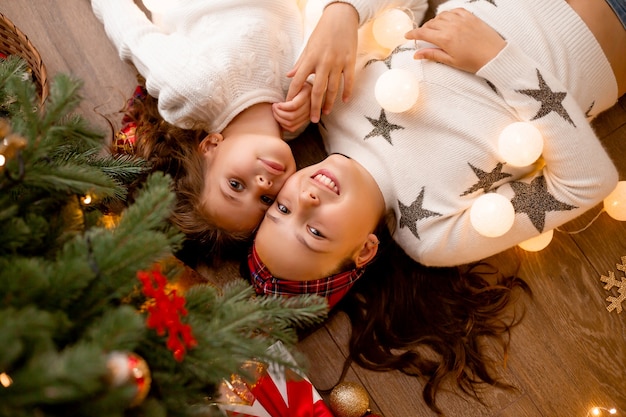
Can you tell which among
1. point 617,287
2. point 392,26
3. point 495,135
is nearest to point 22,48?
point 392,26

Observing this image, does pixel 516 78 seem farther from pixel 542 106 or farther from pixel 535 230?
pixel 535 230

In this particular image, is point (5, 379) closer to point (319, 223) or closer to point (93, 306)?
point (93, 306)

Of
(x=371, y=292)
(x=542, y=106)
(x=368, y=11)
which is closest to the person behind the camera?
(x=542, y=106)

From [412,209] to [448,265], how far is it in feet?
0.56

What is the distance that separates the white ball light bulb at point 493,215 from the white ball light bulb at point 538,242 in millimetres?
182

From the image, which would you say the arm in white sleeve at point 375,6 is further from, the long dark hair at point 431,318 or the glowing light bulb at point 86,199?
the glowing light bulb at point 86,199

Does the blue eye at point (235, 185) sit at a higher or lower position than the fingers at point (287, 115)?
lower

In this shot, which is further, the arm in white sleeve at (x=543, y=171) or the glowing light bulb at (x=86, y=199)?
the arm in white sleeve at (x=543, y=171)

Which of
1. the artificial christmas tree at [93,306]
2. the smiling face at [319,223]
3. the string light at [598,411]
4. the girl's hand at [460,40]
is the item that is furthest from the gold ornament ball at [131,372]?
the string light at [598,411]

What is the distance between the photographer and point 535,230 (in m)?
1.18

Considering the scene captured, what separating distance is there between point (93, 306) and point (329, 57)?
2.56ft

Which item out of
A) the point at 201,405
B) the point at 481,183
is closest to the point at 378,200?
the point at 481,183

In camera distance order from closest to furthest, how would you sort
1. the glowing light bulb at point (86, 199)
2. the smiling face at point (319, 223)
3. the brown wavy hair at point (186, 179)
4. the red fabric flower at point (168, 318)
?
the red fabric flower at point (168, 318), the glowing light bulb at point (86, 199), the smiling face at point (319, 223), the brown wavy hair at point (186, 179)

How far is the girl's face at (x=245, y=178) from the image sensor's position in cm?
112
